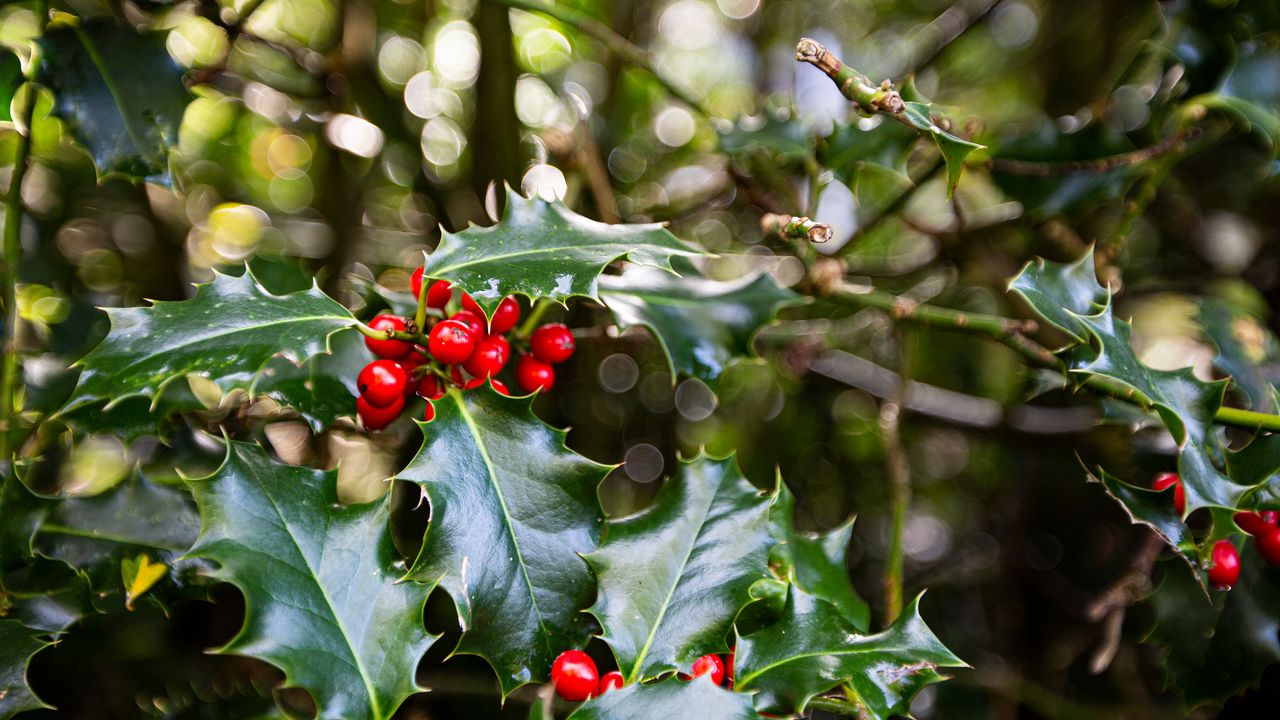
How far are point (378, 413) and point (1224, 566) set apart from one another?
1.08 meters

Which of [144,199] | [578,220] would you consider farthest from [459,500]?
[144,199]

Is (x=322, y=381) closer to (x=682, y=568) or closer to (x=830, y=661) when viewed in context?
(x=682, y=568)

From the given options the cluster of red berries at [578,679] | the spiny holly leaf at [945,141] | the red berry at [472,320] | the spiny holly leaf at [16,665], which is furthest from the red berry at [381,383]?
the spiny holly leaf at [945,141]

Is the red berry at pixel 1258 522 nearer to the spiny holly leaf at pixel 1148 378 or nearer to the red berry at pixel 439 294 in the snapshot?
the spiny holly leaf at pixel 1148 378

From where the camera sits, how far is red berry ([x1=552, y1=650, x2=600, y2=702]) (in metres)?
0.78

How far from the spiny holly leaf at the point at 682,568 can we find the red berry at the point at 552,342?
270 millimetres

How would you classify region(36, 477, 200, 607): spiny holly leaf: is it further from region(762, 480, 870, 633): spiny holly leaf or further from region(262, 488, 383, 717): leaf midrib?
region(762, 480, 870, 633): spiny holly leaf

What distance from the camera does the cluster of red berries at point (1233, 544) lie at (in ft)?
3.28

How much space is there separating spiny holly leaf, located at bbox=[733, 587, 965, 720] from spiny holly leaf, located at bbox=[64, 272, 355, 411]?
1.90 ft

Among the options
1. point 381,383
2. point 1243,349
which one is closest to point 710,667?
point 381,383

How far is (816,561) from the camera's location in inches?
40.2

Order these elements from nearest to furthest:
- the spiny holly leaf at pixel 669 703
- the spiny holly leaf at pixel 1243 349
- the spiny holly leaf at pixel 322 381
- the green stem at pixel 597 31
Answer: the spiny holly leaf at pixel 669 703
the spiny holly leaf at pixel 322 381
the spiny holly leaf at pixel 1243 349
the green stem at pixel 597 31

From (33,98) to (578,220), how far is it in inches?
35.1

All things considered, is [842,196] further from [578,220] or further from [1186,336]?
[578,220]
